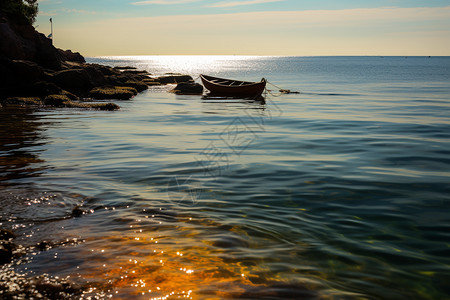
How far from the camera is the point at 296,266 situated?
466cm

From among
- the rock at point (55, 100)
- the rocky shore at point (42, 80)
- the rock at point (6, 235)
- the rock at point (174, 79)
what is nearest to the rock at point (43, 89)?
the rocky shore at point (42, 80)

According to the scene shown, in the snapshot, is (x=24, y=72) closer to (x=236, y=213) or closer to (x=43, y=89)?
(x=43, y=89)

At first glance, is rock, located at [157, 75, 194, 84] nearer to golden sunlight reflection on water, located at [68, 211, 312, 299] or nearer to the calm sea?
the calm sea

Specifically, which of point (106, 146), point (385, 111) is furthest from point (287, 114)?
point (106, 146)

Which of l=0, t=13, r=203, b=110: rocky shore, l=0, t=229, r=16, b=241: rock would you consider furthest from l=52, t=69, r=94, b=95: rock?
l=0, t=229, r=16, b=241: rock

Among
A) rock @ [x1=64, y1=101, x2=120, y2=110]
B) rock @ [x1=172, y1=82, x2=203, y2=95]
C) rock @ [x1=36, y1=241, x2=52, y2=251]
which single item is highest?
rock @ [x1=172, y1=82, x2=203, y2=95]

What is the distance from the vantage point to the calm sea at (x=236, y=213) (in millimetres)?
4348

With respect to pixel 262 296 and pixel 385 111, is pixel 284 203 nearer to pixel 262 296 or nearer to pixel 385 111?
pixel 262 296

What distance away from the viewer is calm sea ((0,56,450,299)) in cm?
435

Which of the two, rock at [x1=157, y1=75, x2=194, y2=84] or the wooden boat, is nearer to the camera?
the wooden boat

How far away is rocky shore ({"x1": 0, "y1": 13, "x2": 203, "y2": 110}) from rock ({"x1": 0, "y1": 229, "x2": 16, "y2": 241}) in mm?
19503

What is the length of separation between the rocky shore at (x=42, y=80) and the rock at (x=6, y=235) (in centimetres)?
1950

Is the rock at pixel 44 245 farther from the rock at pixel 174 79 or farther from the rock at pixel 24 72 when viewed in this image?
the rock at pixel 174 79

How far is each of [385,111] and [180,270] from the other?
21.0 m
